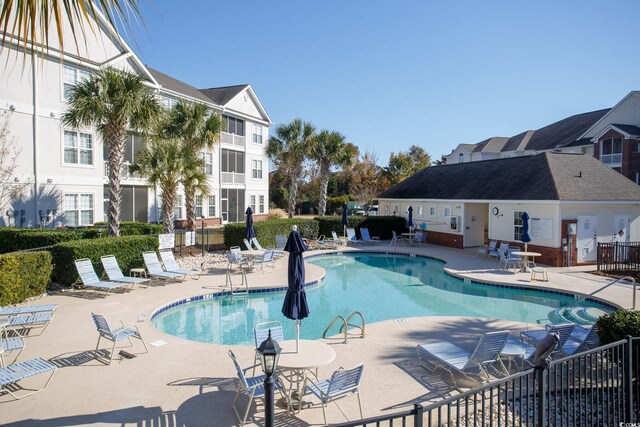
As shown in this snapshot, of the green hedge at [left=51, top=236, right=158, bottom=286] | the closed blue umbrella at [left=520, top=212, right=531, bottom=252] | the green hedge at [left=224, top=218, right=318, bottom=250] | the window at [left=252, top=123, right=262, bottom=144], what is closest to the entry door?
the closed blue umbrella at [left=520, top=212, right=531, bottom=252]

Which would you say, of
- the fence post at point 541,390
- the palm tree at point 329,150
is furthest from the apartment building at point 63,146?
the fence post at point 541,390

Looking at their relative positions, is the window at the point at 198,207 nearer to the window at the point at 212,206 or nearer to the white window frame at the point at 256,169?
the window at the point at 212,206

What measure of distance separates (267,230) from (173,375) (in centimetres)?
1638

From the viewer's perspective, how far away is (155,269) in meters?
15.6

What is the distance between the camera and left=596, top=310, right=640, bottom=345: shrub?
24.5 ft

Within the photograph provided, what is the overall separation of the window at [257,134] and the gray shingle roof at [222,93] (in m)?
3.48

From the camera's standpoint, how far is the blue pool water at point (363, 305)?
1191 cm

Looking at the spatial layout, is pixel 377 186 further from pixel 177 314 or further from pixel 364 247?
pixel 177 314

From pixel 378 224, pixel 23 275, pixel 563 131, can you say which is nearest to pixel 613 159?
pixel 563 131

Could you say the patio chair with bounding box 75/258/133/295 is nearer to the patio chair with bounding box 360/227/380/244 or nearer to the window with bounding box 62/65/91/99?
the window with bounding box 62/65/91/99

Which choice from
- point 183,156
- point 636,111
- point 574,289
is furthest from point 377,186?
point 574,289

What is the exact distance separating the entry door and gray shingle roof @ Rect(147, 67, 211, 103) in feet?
82.7

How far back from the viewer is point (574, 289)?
1475 centimetres

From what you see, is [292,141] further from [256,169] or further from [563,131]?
[563,131]
